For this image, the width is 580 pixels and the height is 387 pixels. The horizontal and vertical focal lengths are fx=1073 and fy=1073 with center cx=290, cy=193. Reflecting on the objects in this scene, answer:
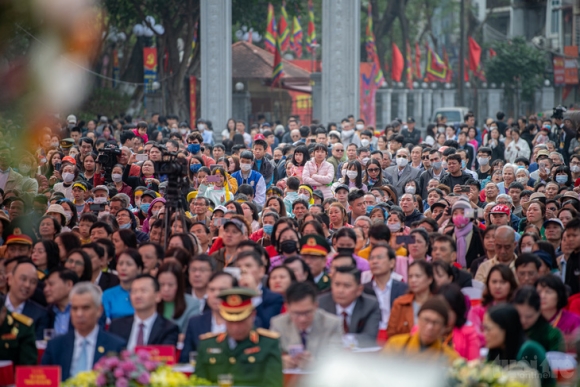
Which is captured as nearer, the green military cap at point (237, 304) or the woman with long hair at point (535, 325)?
the green military cap at point (237, 304)

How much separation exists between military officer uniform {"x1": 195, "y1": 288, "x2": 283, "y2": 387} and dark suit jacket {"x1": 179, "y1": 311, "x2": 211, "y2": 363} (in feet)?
2.50

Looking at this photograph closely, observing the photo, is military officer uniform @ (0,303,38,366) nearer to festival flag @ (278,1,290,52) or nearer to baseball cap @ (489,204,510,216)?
baseball cap @ (489,204,510,216)

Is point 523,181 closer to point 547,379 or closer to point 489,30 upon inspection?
point 547,379

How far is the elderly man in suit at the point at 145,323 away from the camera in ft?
27.5

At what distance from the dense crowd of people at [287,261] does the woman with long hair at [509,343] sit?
0.01m

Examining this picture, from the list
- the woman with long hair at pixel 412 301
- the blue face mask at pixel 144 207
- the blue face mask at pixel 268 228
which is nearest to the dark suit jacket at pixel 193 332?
the woman with long hair at pixel 412 301

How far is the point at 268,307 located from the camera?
9.01 meters

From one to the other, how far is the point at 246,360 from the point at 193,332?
Answer: 1018 mm

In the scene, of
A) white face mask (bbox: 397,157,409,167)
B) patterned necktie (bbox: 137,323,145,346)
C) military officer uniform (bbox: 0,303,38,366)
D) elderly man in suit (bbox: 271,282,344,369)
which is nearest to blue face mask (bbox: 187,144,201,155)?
white face mask (bbox: 397,157,409,167)

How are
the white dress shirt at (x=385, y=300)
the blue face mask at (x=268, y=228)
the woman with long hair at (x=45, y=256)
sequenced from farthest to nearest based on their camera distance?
the blue face mask at (x=268, y=228)
the woman with long hair at (x=45, y=256)
the white dress shirt at (x=385, y=300)

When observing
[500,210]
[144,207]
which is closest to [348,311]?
[500,210]

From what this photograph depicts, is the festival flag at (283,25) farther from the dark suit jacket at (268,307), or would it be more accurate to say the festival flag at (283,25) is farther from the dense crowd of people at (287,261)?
the dark suit jacket at (268,307)

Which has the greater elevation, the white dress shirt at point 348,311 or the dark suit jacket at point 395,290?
the dark suit jacket at point 395,290

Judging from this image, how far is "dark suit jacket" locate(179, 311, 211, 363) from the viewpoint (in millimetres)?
8312
